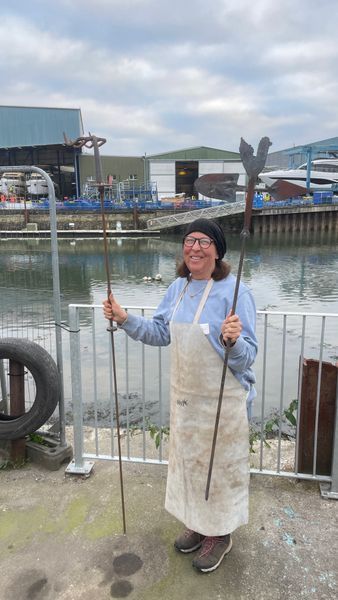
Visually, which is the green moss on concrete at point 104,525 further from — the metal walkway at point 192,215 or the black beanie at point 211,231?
the metal walkway at point 192,215

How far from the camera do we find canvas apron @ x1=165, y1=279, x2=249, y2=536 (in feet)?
6.81

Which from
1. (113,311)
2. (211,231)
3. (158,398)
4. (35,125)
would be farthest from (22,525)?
(35,125)

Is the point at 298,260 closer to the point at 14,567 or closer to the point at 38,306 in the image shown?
the point at 38,306

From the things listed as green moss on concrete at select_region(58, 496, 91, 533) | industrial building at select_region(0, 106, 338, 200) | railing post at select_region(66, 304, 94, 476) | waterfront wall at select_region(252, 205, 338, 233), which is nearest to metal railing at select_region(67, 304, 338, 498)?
railing post at select_region(66, 304, 94, 476)

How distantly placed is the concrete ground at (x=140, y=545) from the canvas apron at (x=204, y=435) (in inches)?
9.6

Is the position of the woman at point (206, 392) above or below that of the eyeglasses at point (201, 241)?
below

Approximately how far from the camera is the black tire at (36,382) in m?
3.05

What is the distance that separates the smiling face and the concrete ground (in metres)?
1.45

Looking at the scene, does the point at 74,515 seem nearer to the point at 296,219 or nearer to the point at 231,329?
the point at 231,329

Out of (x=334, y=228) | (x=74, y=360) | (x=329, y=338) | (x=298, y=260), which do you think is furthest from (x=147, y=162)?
(x=74, y=360)

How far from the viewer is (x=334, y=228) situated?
40875 millimetres

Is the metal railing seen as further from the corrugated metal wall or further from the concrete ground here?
the corrugated metal wall

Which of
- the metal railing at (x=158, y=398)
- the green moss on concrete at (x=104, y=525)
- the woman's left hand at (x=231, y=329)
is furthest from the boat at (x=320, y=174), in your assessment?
the woman's left hand at (x=231, y=329)

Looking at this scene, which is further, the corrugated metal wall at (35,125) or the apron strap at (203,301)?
the corrugated metal wall at (35,125)
